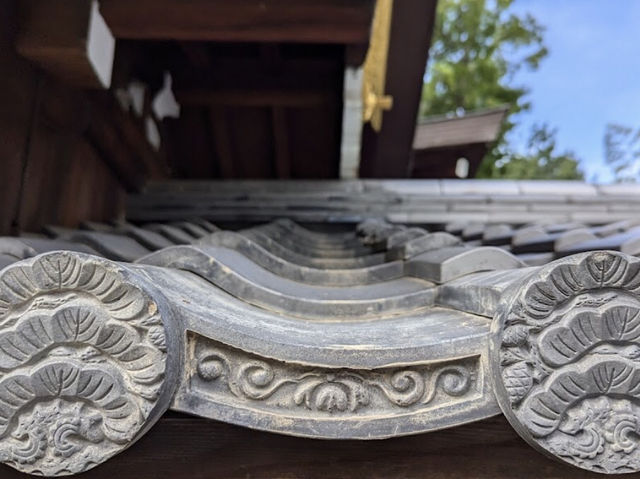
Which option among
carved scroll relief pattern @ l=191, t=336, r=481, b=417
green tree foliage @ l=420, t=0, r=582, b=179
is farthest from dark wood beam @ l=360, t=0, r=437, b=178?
green tree foliage @ l=420, t=0, r=582, b=179

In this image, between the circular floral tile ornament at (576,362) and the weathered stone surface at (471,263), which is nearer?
the circular floral tile ornament at (576,362)

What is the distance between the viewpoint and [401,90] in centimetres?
430

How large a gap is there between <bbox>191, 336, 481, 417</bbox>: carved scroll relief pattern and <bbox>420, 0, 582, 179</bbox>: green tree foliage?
1226 cm

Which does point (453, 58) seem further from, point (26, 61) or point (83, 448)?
point (83, 448)

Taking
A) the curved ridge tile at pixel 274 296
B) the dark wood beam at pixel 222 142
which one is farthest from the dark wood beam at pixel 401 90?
the curved ridge tile at pixel 274 296

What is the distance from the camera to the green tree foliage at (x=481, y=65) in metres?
13.0

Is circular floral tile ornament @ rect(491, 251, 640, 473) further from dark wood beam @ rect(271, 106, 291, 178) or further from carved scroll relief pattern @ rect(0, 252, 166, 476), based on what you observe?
dark wood beam @ rect(271, 106, 291, 178)

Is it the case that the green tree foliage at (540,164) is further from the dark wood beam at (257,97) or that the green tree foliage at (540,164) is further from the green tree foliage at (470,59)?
the dark wood beam at (257,97)

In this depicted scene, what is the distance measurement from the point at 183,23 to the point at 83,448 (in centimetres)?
193

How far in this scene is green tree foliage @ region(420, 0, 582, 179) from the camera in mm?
13023

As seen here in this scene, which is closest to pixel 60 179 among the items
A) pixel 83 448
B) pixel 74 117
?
pixel 74 117

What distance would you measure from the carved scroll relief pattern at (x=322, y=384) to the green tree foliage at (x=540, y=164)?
12772 mm

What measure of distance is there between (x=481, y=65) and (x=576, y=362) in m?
13.3

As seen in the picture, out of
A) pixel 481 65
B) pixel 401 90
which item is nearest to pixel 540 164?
pixel 481 65
